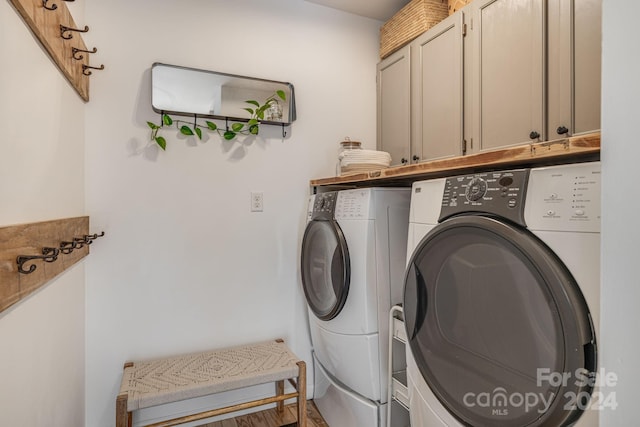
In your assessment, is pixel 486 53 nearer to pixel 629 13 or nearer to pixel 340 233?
pixel 340 233

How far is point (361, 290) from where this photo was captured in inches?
59.6

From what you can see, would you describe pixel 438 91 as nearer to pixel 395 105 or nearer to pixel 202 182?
pixel 395 105

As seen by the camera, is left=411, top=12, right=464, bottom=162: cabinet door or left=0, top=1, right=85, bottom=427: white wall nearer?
left=0, top=1, right=85, bottom=427: white wall

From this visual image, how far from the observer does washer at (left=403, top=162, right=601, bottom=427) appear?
2.41 ft

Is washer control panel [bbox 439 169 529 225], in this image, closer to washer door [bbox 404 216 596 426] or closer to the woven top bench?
washer door [bbox 404 216 596 426]

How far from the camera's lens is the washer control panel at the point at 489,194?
0.87 m

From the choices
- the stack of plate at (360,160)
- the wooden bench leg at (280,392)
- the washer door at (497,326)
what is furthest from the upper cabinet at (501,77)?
the wooden bench leg at (280,392)

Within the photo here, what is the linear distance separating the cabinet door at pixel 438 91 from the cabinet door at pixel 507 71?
0.08 meters

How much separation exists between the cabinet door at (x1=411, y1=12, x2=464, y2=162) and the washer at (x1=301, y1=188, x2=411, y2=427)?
46cm

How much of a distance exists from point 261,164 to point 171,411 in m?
1.46

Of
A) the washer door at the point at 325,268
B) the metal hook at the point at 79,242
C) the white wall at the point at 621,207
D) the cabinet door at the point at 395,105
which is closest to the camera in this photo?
the white wall at the point at 621,207

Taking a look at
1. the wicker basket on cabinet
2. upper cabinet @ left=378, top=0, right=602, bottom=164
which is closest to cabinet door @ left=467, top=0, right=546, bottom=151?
upper cabinet @ left=378, top=0, right=602, bottom=164

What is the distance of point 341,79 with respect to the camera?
2.29 m

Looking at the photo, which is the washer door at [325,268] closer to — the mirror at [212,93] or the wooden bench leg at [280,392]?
the wooden bench leg at [280,392]
